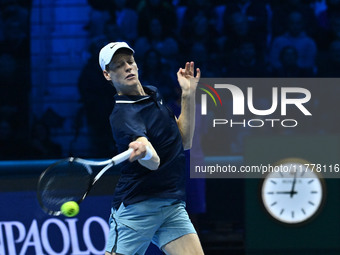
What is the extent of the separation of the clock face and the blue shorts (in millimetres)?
2062

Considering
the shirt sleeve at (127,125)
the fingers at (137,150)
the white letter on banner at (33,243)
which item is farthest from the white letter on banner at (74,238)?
the fingers at (137,150)

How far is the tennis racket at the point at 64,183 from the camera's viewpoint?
11.8ft

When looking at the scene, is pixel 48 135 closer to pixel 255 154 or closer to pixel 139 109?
pixel 255 154

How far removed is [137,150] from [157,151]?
453 millimetres

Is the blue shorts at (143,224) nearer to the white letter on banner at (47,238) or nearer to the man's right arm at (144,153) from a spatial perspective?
the man's right arm at (144,153)

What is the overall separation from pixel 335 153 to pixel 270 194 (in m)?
0.61

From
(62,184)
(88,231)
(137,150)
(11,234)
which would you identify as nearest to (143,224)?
(62,184)

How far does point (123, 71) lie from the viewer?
3.87 m


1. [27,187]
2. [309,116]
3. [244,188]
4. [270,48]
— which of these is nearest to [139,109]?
[27,187]

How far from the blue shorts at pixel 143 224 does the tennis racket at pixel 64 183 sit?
0.30 metres

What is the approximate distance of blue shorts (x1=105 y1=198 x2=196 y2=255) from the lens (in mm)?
3861

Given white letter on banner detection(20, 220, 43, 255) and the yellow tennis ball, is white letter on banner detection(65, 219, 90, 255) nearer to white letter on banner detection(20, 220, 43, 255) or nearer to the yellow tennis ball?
white letter on banner detection(20, 220, 43, 255)

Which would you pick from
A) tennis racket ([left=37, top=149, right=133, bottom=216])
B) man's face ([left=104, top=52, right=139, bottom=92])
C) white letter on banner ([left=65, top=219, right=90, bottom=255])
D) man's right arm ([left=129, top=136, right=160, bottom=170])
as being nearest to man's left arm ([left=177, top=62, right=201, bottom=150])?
man's face ([left=104, top=52, right=139, bottom=92])

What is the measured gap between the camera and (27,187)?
5.49 metres
